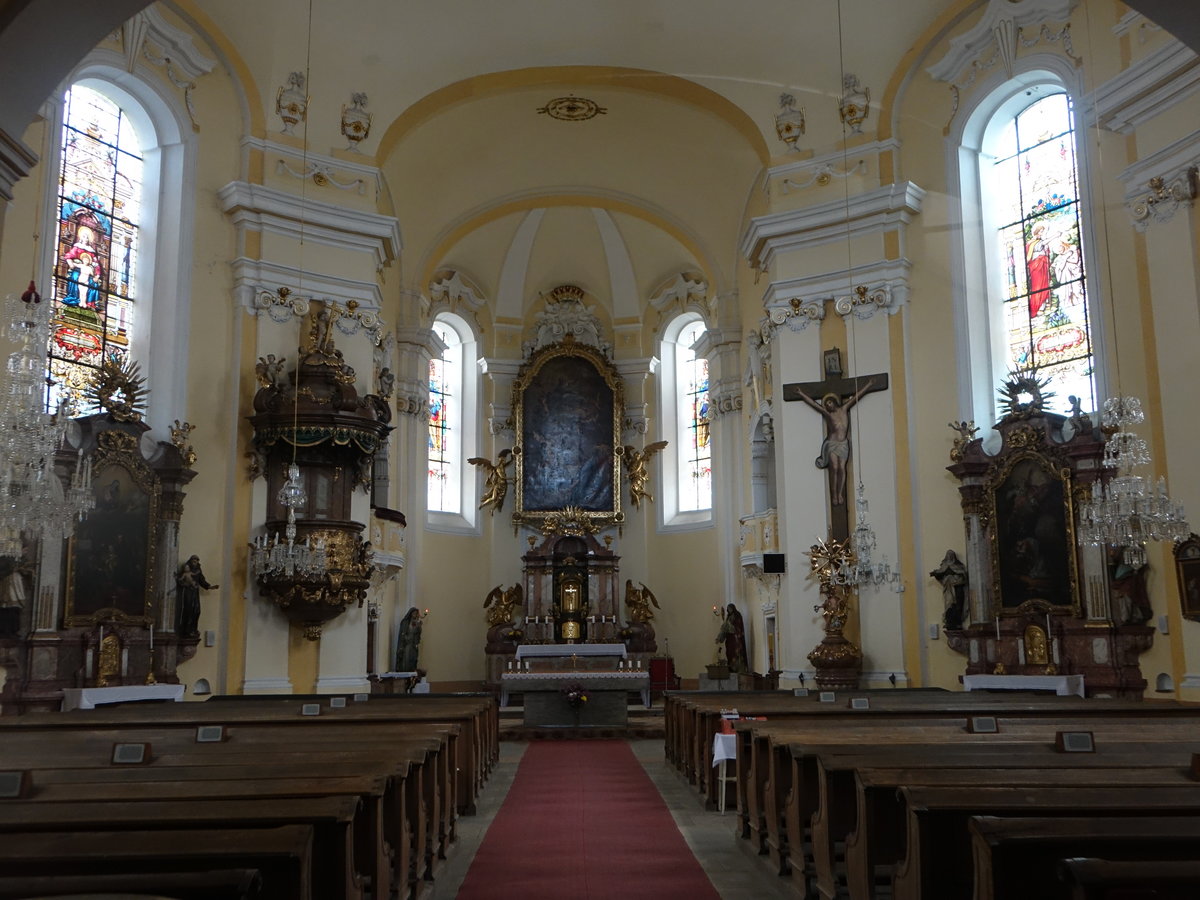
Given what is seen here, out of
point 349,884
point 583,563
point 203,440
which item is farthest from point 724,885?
point 583,563

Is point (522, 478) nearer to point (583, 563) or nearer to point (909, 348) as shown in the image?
point (583, 563)

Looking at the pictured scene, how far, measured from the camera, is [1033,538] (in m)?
14.5

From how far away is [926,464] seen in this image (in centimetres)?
1609

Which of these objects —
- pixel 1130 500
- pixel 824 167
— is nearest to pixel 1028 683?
pixel 1130 500

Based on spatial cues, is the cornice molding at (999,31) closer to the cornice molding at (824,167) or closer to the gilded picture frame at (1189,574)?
the cornice molding at (824,167)

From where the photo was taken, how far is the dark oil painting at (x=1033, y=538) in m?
14.2

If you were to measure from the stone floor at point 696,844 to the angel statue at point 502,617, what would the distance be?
10.2 meters

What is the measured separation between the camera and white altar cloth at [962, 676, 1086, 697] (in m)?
13.3

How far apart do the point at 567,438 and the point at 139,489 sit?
37.6 ft

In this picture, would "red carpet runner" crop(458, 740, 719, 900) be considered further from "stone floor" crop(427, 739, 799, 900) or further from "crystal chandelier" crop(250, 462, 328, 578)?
"crystal chandelier" crop(250, 462, 328, 578)

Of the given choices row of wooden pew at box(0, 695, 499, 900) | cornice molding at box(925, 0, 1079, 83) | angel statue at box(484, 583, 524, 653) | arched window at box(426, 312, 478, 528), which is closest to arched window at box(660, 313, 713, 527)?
angel statue at box(484, 583, 524, 653)

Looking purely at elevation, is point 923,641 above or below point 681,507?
below

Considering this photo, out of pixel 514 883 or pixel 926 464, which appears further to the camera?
pixel 926 464

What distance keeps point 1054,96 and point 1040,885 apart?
47.8 ft
